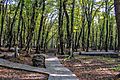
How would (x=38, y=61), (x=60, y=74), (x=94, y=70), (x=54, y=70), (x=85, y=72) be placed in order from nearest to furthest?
(x=60, y=74) < (x=85, y=72) < (x=54, y=70) < (x=94, y=70) < (x=38, y=61)

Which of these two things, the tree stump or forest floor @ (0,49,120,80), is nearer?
forest floor @ (0,49,120,80)

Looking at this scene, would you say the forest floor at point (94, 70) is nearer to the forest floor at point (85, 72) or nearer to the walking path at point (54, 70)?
the forest floor at point (85, 72)

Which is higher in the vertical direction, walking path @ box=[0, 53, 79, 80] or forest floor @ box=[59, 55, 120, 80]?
walking path @ box=[0, 53, 79, 80]

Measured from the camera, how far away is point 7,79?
484 inches

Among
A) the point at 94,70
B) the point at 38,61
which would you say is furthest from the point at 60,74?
the point at 38,61

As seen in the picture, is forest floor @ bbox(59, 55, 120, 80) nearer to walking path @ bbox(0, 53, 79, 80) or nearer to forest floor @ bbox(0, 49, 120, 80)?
forest floor @ bbox(0, 49, 120, 80)

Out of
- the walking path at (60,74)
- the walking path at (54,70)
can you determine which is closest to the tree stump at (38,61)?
the walking path at (54,70)

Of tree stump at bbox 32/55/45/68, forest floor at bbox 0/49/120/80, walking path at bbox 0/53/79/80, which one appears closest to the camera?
walking path at bbox 0/53/79/80

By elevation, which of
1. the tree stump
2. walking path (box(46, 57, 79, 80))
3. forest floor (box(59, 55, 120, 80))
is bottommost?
forest floor (box(59, 55, 120, 80))

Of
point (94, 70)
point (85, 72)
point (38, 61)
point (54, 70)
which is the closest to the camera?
point (85, 72)

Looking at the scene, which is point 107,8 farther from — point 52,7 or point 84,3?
point 52,7

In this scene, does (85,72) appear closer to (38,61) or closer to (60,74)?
(60,74)

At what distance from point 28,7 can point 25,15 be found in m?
6.72

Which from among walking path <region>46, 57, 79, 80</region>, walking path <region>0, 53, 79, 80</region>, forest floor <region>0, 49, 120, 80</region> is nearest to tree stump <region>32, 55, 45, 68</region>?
walking path <region>0, 53, 79, 80</region>
